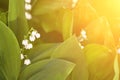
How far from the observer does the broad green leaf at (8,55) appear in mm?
553

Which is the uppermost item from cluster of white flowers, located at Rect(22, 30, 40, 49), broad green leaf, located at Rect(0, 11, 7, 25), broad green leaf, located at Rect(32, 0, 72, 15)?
broad green leaf, located at Rect(32, 0, 72, 15)

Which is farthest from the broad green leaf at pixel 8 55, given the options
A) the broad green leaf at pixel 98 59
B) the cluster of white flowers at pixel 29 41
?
the broad green leaf at pixel 98 59

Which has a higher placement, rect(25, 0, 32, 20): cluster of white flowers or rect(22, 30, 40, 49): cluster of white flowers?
rect(25, 0, 32, 20): cluster of white flowers

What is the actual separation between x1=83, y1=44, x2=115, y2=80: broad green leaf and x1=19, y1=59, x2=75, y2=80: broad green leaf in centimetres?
7

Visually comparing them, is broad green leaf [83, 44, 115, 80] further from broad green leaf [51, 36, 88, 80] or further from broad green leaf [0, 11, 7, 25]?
broad green leaf [0, 11, 7, 25]

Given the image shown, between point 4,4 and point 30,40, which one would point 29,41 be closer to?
point 30,40

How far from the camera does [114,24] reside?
638 mm

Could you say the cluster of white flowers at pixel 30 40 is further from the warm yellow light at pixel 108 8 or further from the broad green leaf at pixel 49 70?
the warm yellow light at pixel 108 8

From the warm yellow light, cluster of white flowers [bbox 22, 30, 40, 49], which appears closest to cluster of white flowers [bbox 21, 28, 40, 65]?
cluster of white flowers [bbox 22, 30, 40, 49]

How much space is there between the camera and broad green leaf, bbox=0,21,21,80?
553mm

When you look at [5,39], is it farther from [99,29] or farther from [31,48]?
[99,29]

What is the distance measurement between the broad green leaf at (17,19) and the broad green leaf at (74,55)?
0.09m

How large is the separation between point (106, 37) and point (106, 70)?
62 mm

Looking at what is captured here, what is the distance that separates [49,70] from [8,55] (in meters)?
0.08
